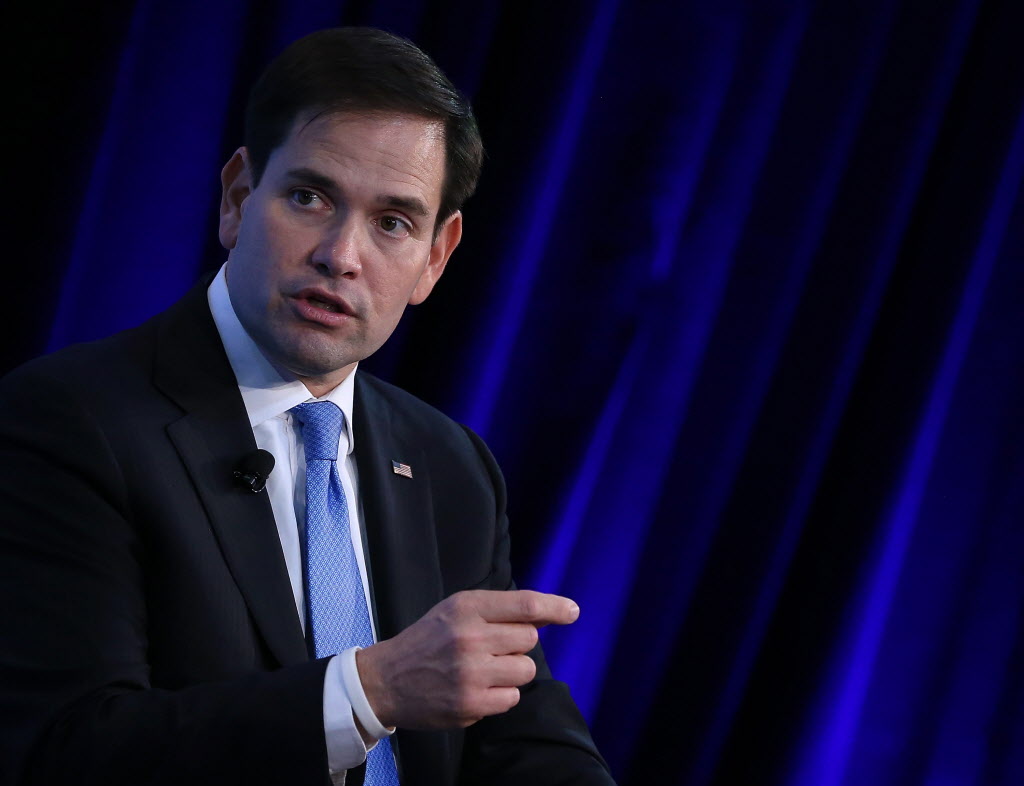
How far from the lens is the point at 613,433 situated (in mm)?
2398

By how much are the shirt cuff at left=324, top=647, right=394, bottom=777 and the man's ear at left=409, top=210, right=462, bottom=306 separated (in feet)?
2.22

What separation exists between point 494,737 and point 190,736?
1.84ft

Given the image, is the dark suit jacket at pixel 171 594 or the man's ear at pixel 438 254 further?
the man's ear at pixel 438 254

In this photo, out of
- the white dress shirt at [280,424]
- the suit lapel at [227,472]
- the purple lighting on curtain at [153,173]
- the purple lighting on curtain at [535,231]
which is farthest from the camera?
the purple lighting on curtain at [535,231]

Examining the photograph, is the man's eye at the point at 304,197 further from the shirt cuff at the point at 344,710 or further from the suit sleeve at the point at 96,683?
the shirt cuff at the point at 344,710

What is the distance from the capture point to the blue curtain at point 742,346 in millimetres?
2260

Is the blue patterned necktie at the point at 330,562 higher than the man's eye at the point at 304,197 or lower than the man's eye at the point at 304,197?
lower

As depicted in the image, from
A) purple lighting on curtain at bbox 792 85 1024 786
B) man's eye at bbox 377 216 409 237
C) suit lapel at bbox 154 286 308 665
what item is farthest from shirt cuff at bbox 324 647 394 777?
purple lighting on curtain at bbox 792 85 1024 786

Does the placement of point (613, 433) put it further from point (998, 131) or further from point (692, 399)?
point (998, 131)

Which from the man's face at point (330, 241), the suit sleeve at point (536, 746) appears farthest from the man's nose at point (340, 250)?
the suit sleeve at point (536, 746)

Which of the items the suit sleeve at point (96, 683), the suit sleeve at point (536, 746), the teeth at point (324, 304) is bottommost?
the suit sleeve at point (536, 746)

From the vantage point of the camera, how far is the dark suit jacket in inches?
50.8

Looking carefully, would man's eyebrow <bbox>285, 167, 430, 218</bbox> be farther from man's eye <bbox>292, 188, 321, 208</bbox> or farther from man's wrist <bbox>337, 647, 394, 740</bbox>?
man's wrist <bbox>337, 647, 394, 740</bbox>

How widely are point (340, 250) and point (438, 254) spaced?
1.01 feet
